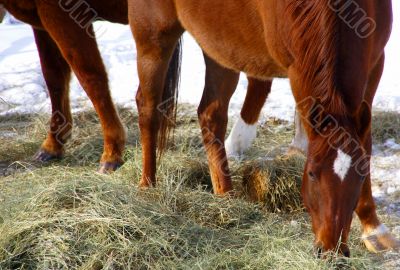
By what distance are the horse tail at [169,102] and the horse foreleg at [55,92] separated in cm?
99

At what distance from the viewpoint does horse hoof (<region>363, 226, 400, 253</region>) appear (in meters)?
3.43

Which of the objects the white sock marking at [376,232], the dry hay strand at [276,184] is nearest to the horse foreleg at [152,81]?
the dry hay strand at [276,184]

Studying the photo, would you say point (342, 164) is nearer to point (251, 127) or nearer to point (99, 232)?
point (99, 232)

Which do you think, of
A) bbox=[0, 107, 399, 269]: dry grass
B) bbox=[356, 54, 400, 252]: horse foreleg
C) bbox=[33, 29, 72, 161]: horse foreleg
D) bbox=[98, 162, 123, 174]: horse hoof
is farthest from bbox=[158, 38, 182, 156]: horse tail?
bbox=[356, 54, 400, 252]: horse foreleg

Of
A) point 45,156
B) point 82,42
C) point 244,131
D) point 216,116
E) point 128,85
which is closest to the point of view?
point 216,116

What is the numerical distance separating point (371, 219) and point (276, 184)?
633 millimetres

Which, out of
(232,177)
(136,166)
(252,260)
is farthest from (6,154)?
(252,260)

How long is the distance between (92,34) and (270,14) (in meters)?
1.64

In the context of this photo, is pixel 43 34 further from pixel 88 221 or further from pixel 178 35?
pixel 88 221

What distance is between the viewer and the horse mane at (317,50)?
2746 mm

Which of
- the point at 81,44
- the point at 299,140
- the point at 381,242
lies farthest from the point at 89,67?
the point at 381,242

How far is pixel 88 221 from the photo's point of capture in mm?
3162

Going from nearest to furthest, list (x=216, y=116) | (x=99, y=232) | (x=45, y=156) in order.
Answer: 1. (x=99, y=232)
2. (x=216, y=116)
3. (x=45, y=156)

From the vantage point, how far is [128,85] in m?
6.42
